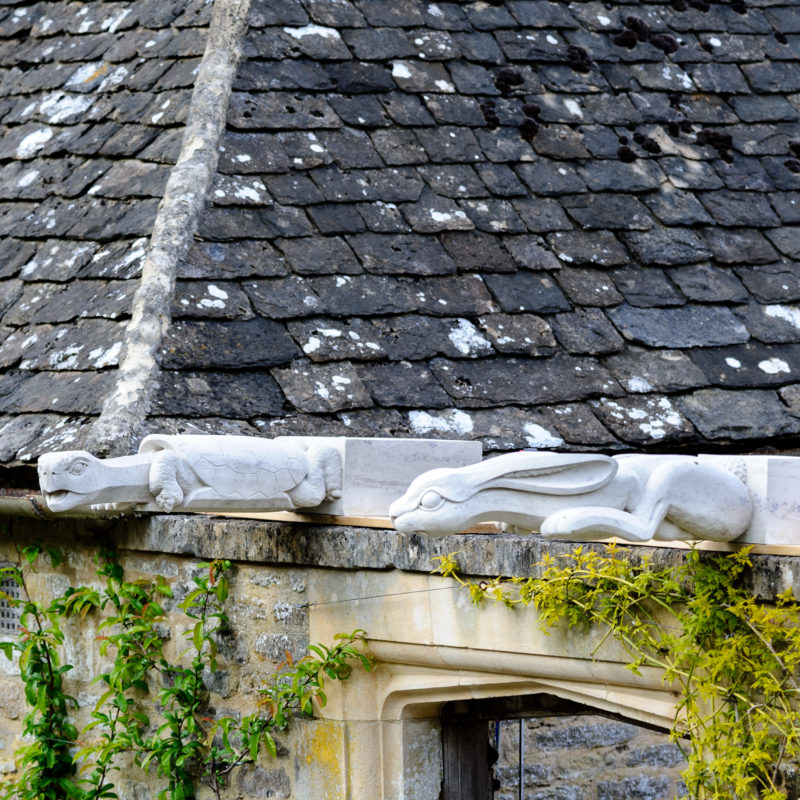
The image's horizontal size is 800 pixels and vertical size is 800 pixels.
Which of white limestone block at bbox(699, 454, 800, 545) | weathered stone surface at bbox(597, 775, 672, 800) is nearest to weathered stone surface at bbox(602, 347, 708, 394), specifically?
weathered stone surface at bbox(597, 775, 672, 800)

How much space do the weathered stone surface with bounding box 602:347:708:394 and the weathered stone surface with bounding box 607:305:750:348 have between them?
2.3 inches

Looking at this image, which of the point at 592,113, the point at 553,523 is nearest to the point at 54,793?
the point at 553,523

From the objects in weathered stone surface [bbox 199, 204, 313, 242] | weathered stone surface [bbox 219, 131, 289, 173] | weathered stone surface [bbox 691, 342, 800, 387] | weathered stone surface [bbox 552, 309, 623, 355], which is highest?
weathered stone surface [bbox 219, 131, 289, 173]

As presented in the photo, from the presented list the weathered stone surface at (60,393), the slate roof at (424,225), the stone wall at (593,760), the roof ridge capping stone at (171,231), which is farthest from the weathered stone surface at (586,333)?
the stone wall at (593,760)

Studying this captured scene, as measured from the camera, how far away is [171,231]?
5.07 meters

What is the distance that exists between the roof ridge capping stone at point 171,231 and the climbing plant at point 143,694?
1.69 feet

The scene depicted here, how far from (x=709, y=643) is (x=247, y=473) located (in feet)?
4.44

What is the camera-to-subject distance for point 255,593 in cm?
425

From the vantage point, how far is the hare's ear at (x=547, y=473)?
9.95ft

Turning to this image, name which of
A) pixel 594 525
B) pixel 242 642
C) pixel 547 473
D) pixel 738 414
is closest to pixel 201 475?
pixel 242 642

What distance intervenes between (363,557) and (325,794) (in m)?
0.73

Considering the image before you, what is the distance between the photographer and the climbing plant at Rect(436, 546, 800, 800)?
294 cm

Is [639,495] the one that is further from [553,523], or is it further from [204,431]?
[204,431]

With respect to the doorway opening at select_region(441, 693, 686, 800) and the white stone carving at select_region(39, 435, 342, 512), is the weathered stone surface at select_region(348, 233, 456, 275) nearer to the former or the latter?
the white stone carving at select_region(39, 435, 342, 512)
